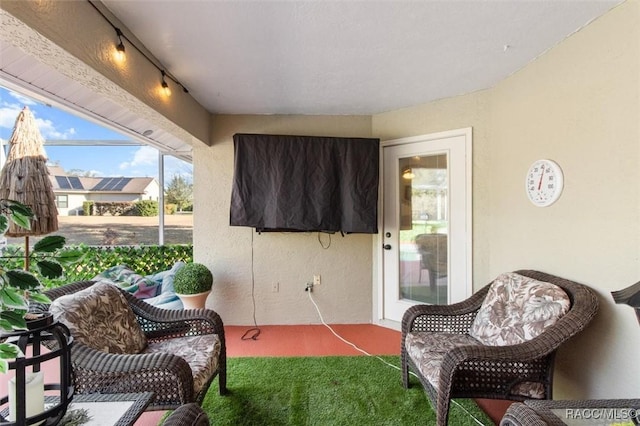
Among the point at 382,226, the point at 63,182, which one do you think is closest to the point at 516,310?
the point at 382,226

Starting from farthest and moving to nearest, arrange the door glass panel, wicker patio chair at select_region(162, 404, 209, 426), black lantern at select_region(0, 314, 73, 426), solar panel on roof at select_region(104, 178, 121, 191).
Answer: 1. solar panel on roof at select_region(104, 178, 121, 191)
2. the door glass panel
3. wicker patio chair at select_region(162, 404, 209, 426)
4. black lantern at select_region(0, 314, 73, 426)

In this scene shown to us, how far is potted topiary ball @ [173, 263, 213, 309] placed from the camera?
9.80 ft

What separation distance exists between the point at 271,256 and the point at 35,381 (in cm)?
251

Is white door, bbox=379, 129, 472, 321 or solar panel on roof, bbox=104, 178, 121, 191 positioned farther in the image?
solar panel on roof, bbox=104, 178, 121, 191

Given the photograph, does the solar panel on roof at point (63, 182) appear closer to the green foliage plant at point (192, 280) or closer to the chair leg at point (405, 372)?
the green foliage plant at point (192, 280)

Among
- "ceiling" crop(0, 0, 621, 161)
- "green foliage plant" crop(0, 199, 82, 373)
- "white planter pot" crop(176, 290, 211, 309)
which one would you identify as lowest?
"white planter pot" crop(176, 290, 211, 309)

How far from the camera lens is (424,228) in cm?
319

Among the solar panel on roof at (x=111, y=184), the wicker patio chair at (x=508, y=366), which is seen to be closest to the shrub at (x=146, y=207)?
the solar panel on roof at (x=111, y=184)

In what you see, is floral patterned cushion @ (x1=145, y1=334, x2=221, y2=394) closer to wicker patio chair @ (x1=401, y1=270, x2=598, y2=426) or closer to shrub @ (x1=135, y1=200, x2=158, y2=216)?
wicker patio chair @ (x1=401, y1=270, x2=598, y2=426)

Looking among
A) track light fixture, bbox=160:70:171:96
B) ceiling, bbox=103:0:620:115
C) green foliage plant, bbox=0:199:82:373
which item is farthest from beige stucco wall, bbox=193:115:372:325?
green foliage plant, bbox=0:199:82:373

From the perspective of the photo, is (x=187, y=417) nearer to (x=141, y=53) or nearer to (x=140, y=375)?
(x=140, y=375)

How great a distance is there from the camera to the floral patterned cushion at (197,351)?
65.3 inches

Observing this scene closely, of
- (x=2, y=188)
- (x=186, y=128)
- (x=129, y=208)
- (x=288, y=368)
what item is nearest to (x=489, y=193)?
(x=288, y=368)

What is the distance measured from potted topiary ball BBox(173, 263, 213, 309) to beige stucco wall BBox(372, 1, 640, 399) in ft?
9.33
